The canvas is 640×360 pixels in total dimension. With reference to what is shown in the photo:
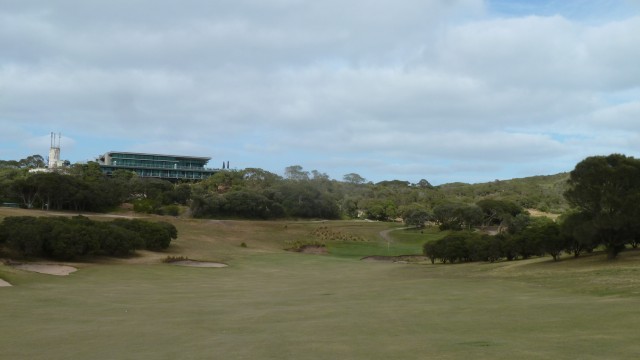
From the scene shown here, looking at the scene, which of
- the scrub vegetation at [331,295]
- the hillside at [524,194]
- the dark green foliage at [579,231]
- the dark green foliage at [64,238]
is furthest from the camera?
the hillside at [524,194]

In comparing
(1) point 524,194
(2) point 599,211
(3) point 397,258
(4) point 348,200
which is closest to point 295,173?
(4) point 348,200

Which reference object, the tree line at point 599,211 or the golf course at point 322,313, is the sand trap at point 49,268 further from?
the tree line at point 599,211

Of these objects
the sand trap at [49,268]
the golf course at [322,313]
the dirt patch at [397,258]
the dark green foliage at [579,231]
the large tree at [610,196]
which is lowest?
the dirt patch at [397,258]

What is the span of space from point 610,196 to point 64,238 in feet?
147

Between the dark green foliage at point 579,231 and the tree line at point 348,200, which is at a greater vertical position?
A: the tree line at point 348,200

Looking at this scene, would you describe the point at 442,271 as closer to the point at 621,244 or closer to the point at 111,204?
the point at 621,244

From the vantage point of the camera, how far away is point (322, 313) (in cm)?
2188

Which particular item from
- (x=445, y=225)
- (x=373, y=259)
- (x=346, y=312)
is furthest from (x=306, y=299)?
(x=445, y=225)

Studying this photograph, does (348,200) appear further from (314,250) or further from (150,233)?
(150,233)

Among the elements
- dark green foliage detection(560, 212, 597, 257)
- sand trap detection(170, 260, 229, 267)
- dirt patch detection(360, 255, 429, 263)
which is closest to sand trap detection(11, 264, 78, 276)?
sand trap detection(170, 260, 229, 267)

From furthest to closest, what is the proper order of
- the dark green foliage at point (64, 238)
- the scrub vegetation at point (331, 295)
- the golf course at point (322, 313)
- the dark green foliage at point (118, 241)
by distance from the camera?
1. the dark green foliage at point (118, 241)
2. the dark green foliage at point (64, 238)
3. the scrub vegetation at point (331, 295)
4. the golf course at point (322, 313)

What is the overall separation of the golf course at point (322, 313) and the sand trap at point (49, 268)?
848mm

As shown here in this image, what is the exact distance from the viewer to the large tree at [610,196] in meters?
37.8

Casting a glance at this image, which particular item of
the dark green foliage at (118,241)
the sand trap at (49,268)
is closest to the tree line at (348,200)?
the dark green foliage at (118,241)
